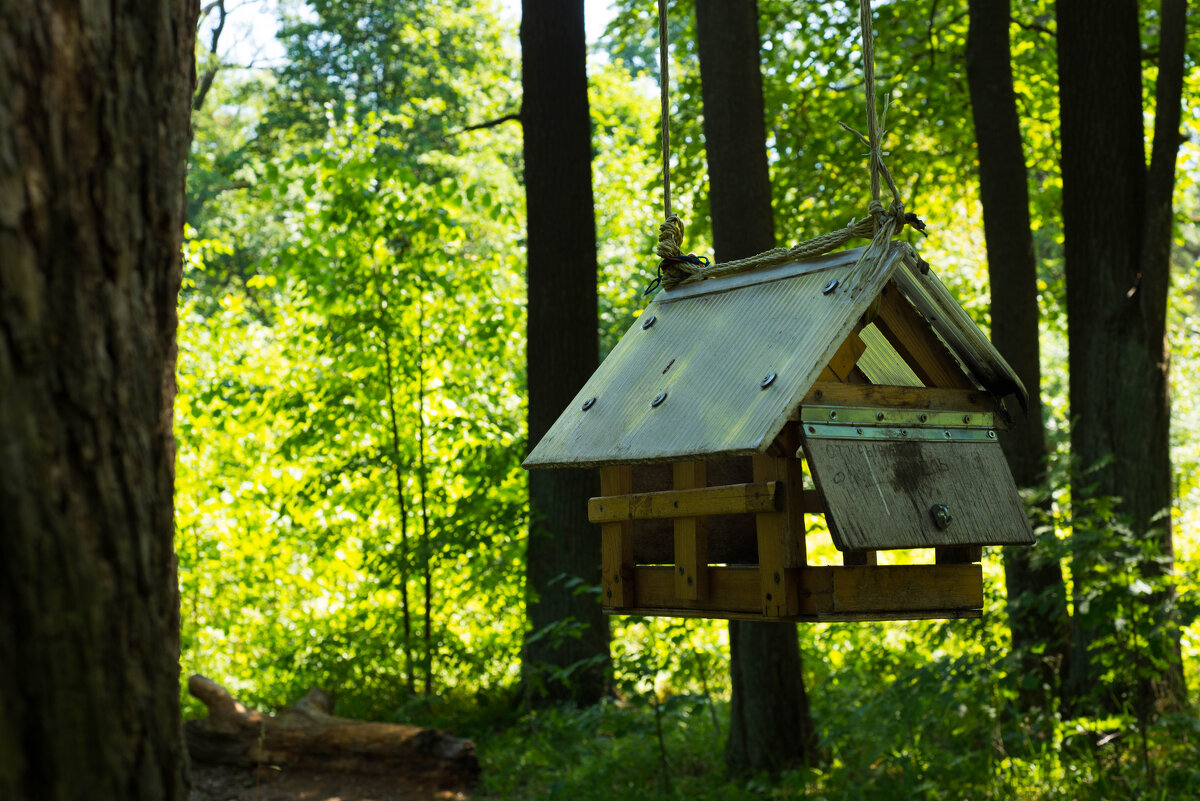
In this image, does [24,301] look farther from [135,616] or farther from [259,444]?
[259,444]

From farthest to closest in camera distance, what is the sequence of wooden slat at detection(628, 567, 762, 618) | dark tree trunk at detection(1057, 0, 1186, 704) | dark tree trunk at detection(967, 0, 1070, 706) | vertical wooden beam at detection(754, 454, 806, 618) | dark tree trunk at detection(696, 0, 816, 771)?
1. dark tree trunk at detection(967, 0, 1070, 706)
2. dark tree trunk at detection(1057, 0, 1186, 704)
3. dark tree trunk at detection(696, 0, 816, 771)
4. wooden slat at detection(628, 567, 762, 618)
5. vertical wooden beam at detection(754, 454, 806, 618)

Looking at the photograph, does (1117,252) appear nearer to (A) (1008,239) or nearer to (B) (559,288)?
(A) (1008,239)

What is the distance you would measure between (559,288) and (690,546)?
462 centimetres

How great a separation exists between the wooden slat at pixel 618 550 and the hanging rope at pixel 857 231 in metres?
0.49

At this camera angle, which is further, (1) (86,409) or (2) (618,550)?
(2) (618,550)

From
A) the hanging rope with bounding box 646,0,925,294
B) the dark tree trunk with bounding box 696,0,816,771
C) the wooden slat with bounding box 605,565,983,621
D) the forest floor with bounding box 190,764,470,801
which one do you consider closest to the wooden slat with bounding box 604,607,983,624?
the wooden slat with bounding box 605,565,983,621

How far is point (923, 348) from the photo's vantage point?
7.67 feet

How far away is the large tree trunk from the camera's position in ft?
3.89

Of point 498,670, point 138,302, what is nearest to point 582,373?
point 498,670

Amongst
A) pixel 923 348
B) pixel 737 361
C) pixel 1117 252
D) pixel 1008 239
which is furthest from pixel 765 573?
pixel 1008 239

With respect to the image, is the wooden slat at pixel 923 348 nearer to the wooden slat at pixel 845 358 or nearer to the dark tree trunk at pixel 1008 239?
the wooden slat at pixel 845 358

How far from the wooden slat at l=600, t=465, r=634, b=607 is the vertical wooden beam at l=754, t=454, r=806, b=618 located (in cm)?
43

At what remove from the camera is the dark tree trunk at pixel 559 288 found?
22.3ft

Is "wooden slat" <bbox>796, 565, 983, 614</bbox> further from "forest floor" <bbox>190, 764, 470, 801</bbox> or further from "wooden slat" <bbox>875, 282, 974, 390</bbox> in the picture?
"forest floor" <bbox>190, 764, 470, 801</bbox>
